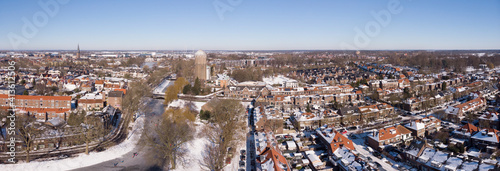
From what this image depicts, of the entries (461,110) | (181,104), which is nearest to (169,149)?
(181,104)

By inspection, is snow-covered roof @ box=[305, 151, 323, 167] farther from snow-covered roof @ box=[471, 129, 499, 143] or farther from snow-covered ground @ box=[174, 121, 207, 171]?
snow-covered roof @ box=[471, 129, 499, 143]

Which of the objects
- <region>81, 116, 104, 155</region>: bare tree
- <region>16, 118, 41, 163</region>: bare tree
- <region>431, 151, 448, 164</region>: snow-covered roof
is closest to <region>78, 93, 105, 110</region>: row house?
<region>81, 116, 104, 155</region>: bare tree

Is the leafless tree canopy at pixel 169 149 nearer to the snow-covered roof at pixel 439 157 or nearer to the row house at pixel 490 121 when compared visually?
the snow-covered roof at pixel 439 157

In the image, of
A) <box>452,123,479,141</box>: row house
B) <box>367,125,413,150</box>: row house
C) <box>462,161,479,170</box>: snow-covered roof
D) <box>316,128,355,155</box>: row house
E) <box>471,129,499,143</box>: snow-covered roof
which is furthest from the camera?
<box>452,123,479,141</box>: row house

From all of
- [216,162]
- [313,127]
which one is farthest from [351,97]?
[216,162]

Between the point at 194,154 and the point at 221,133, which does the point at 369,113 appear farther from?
the point at 194,154

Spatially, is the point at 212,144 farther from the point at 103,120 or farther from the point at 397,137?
the point at 397,137

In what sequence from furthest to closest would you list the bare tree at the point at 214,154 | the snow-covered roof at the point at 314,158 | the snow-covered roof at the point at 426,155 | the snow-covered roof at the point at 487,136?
the snow-covered roof at the point at 487,136 < the snow-covered roof at the point at 314,158 < the bare tree at the point at 214,154 < the snow-covered roof at the point at 426,155

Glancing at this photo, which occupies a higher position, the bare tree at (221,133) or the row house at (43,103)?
the row house at (43,103)

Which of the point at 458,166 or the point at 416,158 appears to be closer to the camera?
the point at 458,166

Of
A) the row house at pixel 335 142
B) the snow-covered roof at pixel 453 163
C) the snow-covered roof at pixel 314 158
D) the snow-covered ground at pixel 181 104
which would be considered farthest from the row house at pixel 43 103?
the snow-covered roof at pixel 453 163

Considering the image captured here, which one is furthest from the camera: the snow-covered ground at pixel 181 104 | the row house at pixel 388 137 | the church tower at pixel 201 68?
the church tower at pixel 201 68
